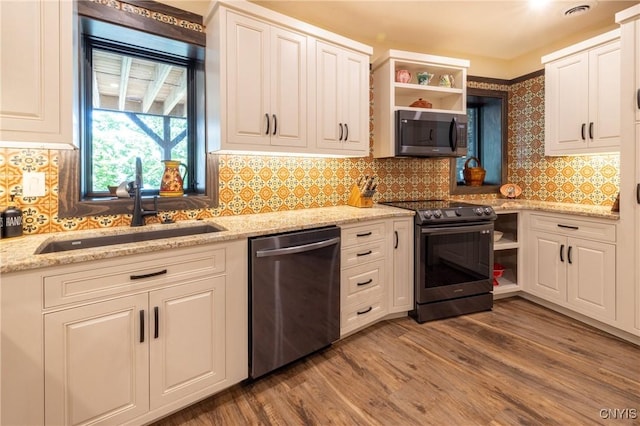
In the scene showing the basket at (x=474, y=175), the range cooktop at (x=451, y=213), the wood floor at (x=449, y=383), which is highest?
the basket at (x=474, y=175)

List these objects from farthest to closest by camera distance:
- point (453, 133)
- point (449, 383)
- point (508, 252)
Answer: point (508, 252), point (453, 133), point (449, 383)

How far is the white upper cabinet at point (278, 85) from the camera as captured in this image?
204 centimetres

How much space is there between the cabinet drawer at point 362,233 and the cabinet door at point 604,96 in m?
1.93

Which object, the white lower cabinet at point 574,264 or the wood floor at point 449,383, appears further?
the white lower cabinet at point 574,264

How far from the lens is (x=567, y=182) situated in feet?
10.5

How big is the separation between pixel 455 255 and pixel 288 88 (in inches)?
76.0

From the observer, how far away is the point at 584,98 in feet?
8.93

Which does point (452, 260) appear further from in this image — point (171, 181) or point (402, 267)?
point (171, 181)

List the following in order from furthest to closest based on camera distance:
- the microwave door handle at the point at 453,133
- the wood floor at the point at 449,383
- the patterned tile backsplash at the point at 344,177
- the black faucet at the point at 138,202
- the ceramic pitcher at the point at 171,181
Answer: the microwave door handle at the point at 453,133, the ceramic pitcher at the point at 171,181, the black faucet at the point at 138,202, the patterned tile backsplash at the point at 344,177, the wood floor at the point at 449,383

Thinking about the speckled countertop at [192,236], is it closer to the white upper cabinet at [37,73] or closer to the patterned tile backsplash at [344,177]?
the patterned tile backsplash at [344,177]

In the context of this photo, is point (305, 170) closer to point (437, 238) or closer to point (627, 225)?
point (437, 238)

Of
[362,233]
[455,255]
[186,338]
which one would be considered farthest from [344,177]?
[186,338]

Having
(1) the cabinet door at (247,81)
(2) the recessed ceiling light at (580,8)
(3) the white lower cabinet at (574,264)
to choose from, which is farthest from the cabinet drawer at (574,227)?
(1) the cabinet door at (247,81)

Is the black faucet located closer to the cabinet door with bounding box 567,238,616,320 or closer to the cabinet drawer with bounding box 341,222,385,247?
the cabinet drawer with bounding box 341,222,385,247
